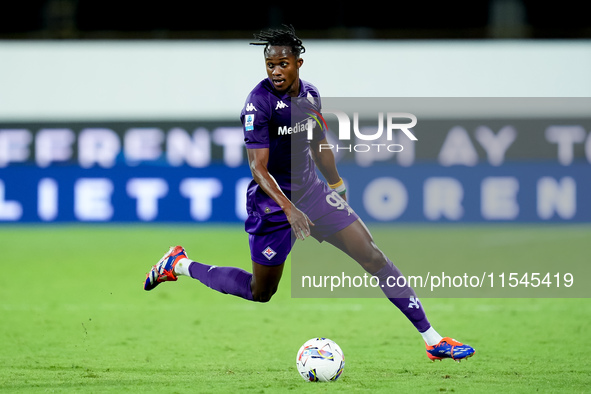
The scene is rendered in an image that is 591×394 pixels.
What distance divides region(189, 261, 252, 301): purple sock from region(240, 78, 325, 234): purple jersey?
17.6 inches

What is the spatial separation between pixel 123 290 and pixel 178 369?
4.33 meters

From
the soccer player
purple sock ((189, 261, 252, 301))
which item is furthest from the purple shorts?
purple sock ((189, 261, 252, 301))

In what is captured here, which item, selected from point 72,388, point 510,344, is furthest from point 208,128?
point 72,388

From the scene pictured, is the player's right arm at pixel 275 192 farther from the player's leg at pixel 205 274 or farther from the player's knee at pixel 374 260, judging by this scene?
the player's leg at pixel 205 274

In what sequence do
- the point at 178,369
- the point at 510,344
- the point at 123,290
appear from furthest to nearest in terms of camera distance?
the point at 123,290 → the point at 510,344 → the point at 178,369

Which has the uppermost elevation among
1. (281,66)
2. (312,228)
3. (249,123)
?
(281,66)

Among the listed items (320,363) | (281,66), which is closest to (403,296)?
(320,363)

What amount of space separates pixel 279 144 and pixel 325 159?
0.54m

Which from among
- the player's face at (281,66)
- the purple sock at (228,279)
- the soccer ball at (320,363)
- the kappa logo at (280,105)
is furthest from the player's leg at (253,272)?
the player's face at (281,66)

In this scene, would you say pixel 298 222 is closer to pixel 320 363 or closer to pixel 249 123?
pixel 249 123

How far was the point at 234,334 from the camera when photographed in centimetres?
743

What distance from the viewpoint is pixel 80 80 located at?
1476 centimetres

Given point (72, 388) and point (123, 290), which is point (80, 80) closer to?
point (123, 290)

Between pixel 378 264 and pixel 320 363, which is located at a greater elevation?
pixel 378 264
